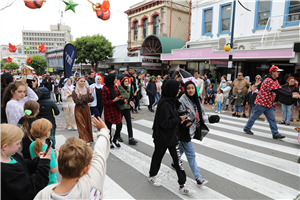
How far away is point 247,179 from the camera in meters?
3.68

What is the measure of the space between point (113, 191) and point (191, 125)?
1728 mm

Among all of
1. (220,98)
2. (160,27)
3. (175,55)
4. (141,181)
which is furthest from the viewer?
(160,27)

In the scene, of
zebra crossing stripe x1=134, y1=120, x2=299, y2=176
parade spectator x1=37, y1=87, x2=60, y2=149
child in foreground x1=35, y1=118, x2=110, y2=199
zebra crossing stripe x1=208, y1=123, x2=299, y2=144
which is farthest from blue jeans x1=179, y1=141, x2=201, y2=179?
zebra crossing stripe x1=208, y1=123, x2=299, y2=144

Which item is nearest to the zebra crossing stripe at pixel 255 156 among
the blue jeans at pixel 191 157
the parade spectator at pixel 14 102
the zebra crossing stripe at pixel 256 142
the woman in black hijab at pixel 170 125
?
the zebra crossing stripe at pixel 256 142

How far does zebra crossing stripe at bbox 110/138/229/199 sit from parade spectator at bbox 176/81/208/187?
0.17 meters

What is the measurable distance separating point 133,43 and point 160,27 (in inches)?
225

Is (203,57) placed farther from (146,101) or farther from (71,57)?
(71,57)

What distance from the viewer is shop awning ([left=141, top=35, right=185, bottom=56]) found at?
19.5 m

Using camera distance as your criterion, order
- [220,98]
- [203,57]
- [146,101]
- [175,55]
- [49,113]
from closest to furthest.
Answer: [49,113], [220,98], [146,101], [203,57], [175,55]

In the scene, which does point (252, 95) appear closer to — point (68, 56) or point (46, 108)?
point (68, 56)

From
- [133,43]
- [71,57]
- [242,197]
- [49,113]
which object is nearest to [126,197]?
[242,197]

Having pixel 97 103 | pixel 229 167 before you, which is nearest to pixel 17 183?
pixel 229 167

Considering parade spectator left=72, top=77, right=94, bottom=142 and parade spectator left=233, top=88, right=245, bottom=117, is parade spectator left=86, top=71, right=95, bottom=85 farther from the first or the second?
parade spectator left=233, top=88, right=245, bottom=117

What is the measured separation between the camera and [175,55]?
17547mm
